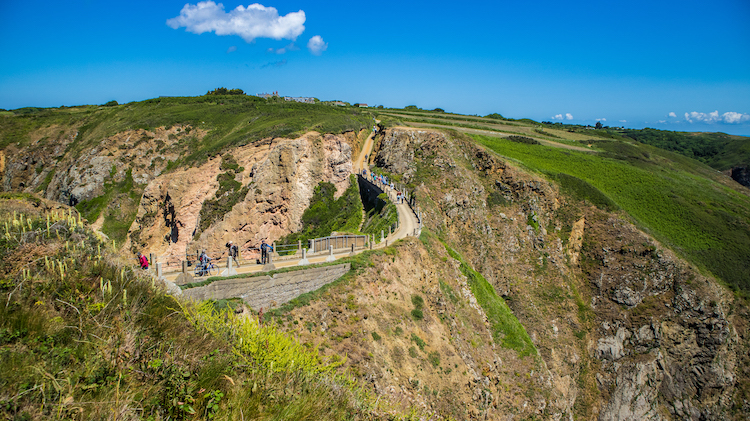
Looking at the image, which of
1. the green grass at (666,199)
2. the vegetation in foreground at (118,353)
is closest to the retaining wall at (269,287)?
the vegetation in foreground at (118,353)

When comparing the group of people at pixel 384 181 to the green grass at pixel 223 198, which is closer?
the green grass at pixel 223 198

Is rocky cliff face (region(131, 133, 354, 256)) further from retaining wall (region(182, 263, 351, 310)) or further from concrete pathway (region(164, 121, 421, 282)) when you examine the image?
retaining wall (region(182, 263, 351, 310))

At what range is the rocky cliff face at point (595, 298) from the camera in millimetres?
32625

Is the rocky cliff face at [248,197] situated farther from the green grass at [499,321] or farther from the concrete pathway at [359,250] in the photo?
the green grass at [499,321]

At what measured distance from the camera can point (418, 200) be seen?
119 feet

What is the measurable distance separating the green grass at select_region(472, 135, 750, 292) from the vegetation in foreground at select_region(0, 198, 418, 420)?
46401 millimetres

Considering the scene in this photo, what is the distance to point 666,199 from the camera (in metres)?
48.4

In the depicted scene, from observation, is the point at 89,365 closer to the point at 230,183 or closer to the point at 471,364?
the point at 471,364

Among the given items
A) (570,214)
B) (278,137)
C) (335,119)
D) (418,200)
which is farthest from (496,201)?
(278,137)

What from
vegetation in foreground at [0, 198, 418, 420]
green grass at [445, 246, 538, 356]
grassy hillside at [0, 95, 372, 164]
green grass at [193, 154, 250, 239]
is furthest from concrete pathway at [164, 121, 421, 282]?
green grass at [193, 154, 250, 239]

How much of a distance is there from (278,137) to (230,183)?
24.8ft

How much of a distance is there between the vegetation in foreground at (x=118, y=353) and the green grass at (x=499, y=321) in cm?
2126

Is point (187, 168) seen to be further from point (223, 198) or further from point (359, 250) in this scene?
point (359, 250)

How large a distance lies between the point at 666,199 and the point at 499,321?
38417mm
